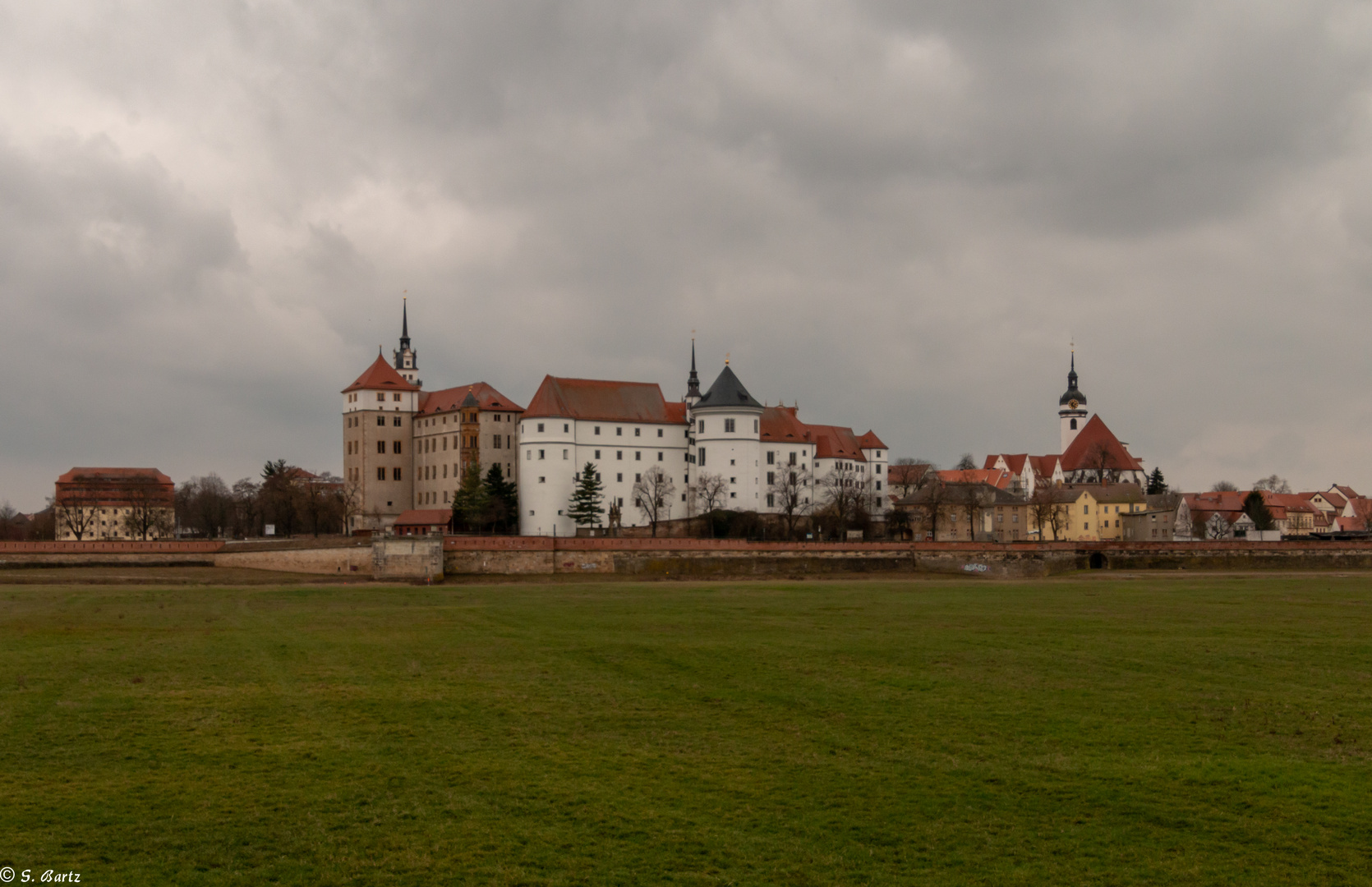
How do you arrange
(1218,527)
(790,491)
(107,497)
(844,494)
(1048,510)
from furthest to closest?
1. (107,497)
2. (1218,527)
3. (844,494)
4. (1048,510)
5. (790,491)

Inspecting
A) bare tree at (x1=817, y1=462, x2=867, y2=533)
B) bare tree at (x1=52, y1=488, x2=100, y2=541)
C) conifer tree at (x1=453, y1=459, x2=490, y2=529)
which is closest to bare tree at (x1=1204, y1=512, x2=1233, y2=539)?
bare tree at (x1=817, y1=462, x2=867, y2=533)

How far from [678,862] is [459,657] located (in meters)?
14.3

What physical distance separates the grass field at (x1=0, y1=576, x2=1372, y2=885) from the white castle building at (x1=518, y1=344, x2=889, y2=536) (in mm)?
71916

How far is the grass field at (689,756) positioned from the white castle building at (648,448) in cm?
7192

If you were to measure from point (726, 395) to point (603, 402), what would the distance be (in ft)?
36.6

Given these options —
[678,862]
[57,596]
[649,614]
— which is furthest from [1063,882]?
[57,596]

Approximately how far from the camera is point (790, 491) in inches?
4183

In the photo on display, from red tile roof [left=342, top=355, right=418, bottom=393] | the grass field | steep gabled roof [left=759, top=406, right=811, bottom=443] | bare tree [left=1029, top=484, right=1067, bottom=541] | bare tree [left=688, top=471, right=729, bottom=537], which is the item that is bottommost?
the grass field

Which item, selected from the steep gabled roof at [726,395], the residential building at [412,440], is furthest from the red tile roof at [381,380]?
the steep gabled roof at [726,395]

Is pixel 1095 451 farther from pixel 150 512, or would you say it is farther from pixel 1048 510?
pixel 150 512

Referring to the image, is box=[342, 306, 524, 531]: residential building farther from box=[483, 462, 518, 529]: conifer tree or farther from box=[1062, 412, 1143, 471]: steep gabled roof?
box=[1062, 412, 1143, 471]: steep gabled roof

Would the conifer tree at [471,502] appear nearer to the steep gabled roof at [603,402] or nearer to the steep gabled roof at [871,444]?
the steep gabled roof at [603,402]

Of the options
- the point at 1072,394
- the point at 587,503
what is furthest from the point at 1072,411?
the point at 587,503

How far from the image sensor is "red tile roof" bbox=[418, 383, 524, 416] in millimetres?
107750
